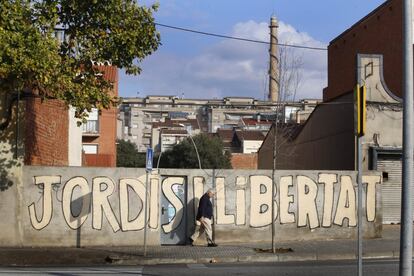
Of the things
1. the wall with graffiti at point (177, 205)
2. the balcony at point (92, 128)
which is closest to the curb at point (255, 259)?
the wall with graffiti at point (177, 205)

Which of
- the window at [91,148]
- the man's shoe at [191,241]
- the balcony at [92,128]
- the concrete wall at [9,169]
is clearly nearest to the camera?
the concrete wall at [9,169]

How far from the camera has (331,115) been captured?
2589 cm

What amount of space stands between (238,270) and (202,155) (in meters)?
59.3

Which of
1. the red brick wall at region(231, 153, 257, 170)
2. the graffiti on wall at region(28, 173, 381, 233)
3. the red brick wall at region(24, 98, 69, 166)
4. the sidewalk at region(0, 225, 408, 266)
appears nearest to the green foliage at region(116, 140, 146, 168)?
the red brick wall at region(231, 153, 257, 170)

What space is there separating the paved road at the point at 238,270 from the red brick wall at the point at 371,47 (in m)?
16.0

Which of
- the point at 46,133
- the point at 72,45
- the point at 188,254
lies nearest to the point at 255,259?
the point at 188,254

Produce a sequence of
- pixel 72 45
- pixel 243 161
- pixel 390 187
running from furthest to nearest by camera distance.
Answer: pixel 243 161, pixel 390 187, pixel 72 45

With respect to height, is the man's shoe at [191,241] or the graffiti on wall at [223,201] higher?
the graffiti on wall at [223,201]

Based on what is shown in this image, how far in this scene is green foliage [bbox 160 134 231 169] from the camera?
2778 inches

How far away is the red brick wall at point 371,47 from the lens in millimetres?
29500

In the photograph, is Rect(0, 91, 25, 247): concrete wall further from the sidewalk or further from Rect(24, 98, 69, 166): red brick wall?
the sidewalk

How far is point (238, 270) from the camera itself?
12.7 metres

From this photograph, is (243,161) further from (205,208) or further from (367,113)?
(205,208)

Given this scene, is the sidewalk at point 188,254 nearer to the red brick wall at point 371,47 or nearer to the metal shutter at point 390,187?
the metal shutter at point 390,187
